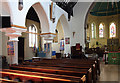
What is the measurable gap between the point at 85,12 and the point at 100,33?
37.5ft

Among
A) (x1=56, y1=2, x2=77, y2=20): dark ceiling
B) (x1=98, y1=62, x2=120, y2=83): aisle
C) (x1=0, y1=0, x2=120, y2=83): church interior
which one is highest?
(x1=56, y1=2, x2=77, y2=20): dark ceiling

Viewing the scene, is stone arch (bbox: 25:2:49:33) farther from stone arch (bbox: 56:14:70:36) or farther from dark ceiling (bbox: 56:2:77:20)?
stone arch (bbox: 56:14:70:36)

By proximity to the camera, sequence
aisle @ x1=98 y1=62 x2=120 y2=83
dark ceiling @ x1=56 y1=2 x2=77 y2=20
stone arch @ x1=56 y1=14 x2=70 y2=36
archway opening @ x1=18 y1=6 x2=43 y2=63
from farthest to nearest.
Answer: archway opening @ x1=18 y1=6 x2=43 y2=63 < stone arch @ x1=56 y1=14 x2=70 y2=36 < dark ceiling @ x1=56 y1=2 x2=77 y2=20 < aisle @ x1=98 y1=62 x2=120 y2=83

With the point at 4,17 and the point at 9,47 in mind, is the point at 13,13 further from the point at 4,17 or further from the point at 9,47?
the point at 9,47

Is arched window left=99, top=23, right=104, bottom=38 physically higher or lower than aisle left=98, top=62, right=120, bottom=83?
higher

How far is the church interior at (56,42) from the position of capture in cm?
316

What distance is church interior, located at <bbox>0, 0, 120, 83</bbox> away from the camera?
316 cm

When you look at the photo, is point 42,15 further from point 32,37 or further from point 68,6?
point 32,37

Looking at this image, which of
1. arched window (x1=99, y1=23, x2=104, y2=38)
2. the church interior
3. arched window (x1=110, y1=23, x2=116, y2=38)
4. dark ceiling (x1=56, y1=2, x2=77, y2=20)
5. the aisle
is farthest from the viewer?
arched window (x1=99, y1=23, x2=104, y2=38)

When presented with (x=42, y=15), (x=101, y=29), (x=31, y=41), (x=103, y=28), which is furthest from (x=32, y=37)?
(x=103, y=28)

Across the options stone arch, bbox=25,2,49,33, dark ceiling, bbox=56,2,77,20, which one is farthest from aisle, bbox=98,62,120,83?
dark ceiling, bbox=56,2,77,20

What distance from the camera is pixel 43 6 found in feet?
25.1

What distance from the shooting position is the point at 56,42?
17109 mm

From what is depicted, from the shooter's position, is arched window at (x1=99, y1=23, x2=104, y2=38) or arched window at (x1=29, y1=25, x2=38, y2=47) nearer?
arched window at (x1=29, y1=25, x2=38, y2=47)
